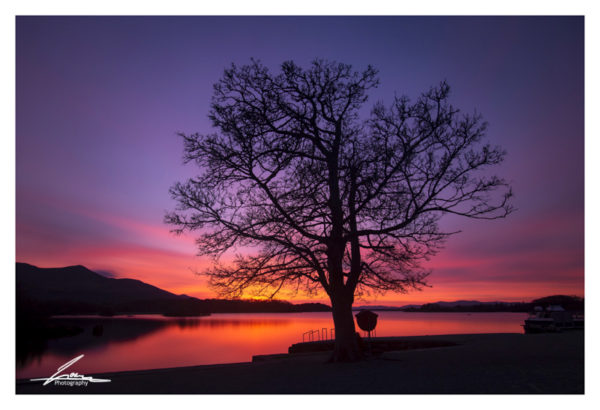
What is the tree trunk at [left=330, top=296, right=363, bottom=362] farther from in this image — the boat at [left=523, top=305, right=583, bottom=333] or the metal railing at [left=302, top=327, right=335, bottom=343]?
the metal railing at [left=302, top=327, right=335, bottom=343]

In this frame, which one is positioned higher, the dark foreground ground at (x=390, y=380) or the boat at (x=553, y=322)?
the dark foreground ground at (x=390, y=380)

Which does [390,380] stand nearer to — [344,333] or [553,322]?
[344,333]

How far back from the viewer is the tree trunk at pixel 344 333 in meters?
13.5

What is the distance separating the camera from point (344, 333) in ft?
44.4

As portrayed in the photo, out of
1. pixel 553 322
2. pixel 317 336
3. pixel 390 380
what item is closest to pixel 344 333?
pixel 390 380

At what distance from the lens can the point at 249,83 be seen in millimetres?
13812

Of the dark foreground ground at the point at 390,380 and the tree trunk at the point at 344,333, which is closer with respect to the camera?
the dark foreground ground at the point at 390,380

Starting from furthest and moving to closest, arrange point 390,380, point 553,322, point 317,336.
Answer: point 317,336
point 553,322
point 390,380

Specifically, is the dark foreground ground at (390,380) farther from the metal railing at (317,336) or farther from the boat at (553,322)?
the metal railing at (317,336)

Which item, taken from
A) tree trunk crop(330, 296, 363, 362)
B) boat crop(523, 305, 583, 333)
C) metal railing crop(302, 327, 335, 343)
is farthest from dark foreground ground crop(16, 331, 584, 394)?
metal railing crop(302, 327, 335, 343)

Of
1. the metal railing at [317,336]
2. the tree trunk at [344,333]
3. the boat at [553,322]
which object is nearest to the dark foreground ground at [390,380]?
the tree trunk at [344,333]

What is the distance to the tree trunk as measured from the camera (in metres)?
13.5

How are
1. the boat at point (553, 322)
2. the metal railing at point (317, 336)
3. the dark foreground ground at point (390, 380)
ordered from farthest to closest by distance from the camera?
the metal railing at point (317, 336)
the boat at point (553, 322)
the dark foreground ground at point (390, 380)
